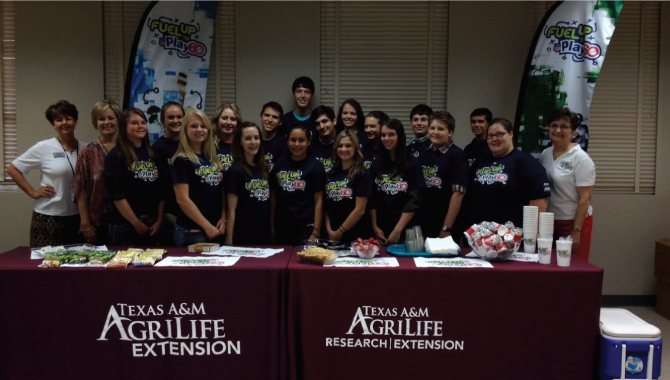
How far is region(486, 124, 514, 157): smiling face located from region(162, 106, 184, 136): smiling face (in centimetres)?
217

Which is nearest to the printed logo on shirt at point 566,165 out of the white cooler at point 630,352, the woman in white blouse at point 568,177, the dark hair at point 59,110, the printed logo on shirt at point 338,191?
the woman in white blouse at point 568,177

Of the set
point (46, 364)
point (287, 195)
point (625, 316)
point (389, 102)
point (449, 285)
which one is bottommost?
point (46, 364)

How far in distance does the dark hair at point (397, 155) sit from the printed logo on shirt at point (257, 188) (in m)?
0.80

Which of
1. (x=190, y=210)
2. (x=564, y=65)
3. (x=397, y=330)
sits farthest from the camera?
(x=564, y=65)

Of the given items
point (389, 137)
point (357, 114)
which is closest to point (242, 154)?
point (389, 137)

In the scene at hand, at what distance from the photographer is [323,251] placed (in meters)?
2.69

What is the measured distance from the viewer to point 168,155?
3404 millimetres

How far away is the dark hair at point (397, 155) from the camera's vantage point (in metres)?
3.27

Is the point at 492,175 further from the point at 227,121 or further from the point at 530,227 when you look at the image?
the point at 227,121

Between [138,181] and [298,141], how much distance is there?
3.62 feet

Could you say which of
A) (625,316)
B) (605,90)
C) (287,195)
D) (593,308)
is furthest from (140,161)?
(605,90)

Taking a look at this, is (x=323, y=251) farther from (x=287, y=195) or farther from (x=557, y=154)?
(x=557, y=154)

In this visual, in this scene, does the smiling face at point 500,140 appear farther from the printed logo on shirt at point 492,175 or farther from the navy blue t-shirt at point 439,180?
the navy blue t-shirt at point 439,180

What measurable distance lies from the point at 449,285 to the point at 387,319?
14.7 inches
